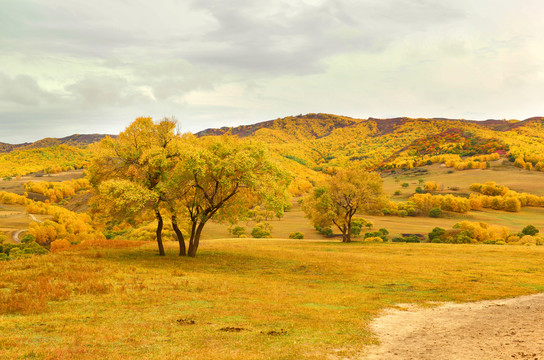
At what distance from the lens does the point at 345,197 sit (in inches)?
2218

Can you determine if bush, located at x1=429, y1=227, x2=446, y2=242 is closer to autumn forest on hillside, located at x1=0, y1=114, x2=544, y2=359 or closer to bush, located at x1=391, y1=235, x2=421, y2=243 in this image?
bush, located at x1=391, y1=235, x2=421, y2=243

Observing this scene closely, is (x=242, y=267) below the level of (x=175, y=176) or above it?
below

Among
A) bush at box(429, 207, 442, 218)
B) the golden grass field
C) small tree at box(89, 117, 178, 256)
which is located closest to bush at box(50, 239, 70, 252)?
the golden grass field

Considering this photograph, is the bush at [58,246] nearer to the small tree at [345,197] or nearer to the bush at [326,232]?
the small tree at [345,197]

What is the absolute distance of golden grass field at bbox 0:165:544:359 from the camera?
9.76m

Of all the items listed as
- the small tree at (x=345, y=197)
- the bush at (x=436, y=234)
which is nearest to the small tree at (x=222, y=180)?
the small tree at (x=345, y=197)

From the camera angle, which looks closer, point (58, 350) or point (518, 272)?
point (58, 350)

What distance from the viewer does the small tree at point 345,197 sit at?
56.0 m

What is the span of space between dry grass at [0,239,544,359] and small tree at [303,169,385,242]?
2355cm

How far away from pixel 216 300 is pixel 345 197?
4302 centimetres

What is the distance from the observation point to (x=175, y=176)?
27.9 meters

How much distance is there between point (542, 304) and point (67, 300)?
2431 centimetres

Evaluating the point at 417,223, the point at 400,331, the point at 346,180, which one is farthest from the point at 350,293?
the point at 417,223

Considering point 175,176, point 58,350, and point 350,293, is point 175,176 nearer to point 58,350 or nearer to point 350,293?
point 350,293
